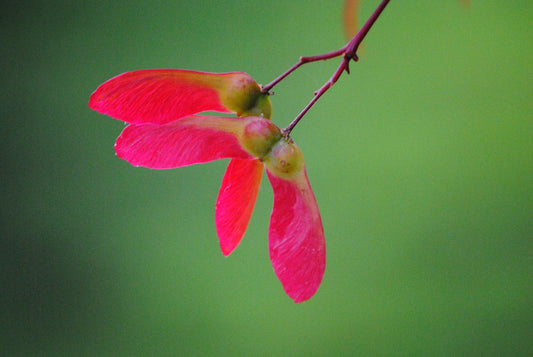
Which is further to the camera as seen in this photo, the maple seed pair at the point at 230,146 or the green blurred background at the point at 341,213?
the green blurred background at the point at 341,213

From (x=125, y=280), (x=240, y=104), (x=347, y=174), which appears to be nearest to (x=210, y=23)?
(x=347, y=174)

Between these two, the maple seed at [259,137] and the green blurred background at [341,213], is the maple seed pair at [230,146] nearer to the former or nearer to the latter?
the maple seed at [259,137]

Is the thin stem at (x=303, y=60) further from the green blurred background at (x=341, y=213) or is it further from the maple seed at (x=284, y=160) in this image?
the green blurred background at (x=341, y=213)

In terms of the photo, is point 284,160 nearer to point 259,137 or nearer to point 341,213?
point 259,137

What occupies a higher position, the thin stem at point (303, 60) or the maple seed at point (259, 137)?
the thin stem at point (303, 60)

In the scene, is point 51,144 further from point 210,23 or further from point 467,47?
point 467,47

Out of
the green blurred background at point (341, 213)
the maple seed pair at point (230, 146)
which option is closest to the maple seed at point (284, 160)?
the maple seed pair at point (230, 146)
